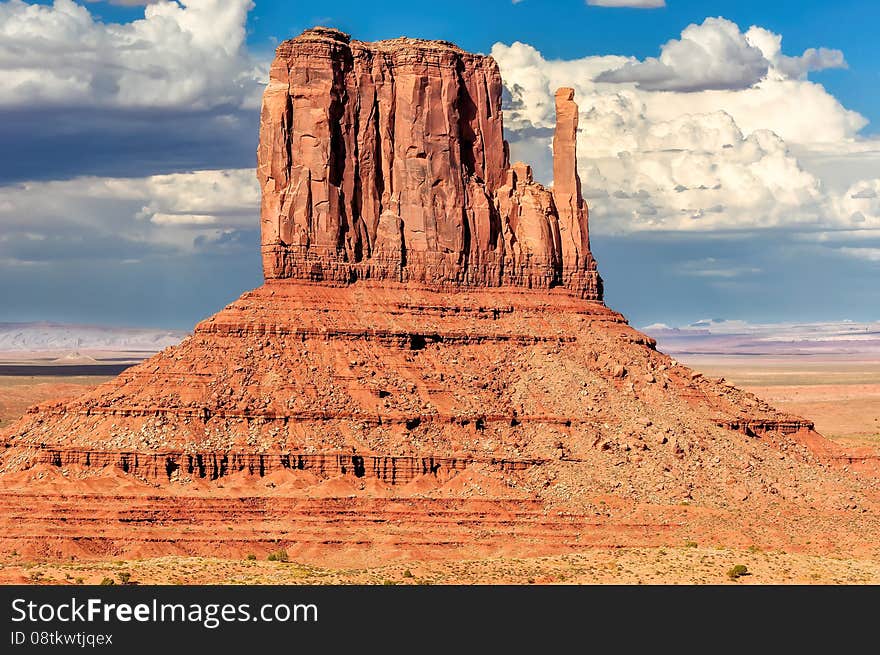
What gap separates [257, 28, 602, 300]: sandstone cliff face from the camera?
131875mm

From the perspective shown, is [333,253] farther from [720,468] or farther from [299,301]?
[720,468]

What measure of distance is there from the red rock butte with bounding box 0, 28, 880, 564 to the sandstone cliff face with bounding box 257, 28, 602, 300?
141 mm

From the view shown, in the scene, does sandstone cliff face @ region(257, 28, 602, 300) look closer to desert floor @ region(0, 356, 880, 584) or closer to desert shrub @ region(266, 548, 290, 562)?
desert shrub @ region(266, 548, 290, 562)

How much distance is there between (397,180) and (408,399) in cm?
1702

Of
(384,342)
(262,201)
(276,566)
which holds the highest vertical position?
(262,201)

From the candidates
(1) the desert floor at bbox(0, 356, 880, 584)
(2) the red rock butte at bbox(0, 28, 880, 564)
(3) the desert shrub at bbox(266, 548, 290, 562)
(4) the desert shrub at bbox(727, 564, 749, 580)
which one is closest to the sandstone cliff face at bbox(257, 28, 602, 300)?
(2) the red rock butte at bbox(0, 28, 880, 564)

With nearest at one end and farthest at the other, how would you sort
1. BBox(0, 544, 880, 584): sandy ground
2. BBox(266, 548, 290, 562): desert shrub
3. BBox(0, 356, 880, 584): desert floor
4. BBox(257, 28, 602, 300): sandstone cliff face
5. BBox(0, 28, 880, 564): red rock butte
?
BBox(0, 544, 880, 584): sandy ground, BBox(0, 356, 880, 584): desert floor, BBox(266, 548, 290, 562): desert shrub, BBox(0, 28, 880, 564): red rock butte, BBox(257, 28, 602, 300): sandstone cliff face

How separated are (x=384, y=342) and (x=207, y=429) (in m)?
12.9

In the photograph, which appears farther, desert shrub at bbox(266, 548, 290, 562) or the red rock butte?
the red rock butte

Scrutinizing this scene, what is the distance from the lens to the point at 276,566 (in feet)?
346

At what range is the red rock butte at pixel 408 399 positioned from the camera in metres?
114

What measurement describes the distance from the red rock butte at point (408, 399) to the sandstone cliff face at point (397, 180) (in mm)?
141
